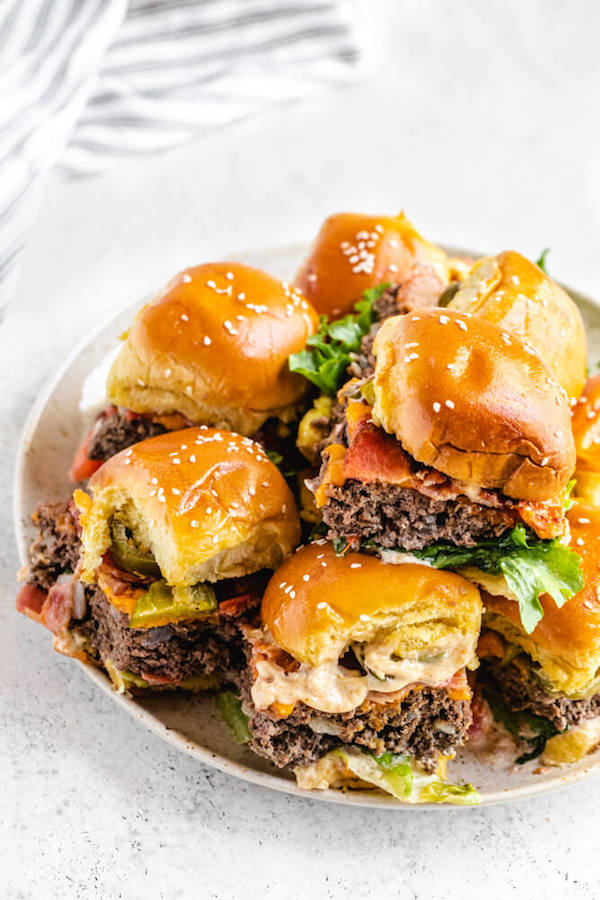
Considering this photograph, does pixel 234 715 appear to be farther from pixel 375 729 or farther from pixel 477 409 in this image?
pixel 477 409

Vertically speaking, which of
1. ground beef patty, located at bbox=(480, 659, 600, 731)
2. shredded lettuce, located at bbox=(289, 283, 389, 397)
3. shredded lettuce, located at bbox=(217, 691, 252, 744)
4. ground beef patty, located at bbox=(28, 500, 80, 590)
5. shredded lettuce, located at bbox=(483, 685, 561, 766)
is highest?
shredded lettuce, located at bbox=(289, 283, 389, 397)

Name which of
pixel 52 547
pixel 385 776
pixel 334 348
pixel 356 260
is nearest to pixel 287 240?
pixel 356 260

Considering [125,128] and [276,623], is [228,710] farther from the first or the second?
[125,128]

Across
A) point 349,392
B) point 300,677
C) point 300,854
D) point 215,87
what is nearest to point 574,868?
point 300,854

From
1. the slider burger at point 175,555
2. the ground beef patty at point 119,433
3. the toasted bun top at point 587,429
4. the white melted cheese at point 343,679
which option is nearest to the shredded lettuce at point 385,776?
the white melted cheese at point 343,679

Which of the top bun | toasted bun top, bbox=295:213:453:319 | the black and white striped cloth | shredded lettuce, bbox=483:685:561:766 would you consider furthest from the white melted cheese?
the black and white striped cloth

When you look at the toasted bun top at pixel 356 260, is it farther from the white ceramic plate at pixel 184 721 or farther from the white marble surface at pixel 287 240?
the white marble surface at pixel 287 240

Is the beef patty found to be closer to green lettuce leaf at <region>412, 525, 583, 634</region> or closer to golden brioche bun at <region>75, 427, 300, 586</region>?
green lettuce leaf at <region>412, 525, 583, 634</region>
